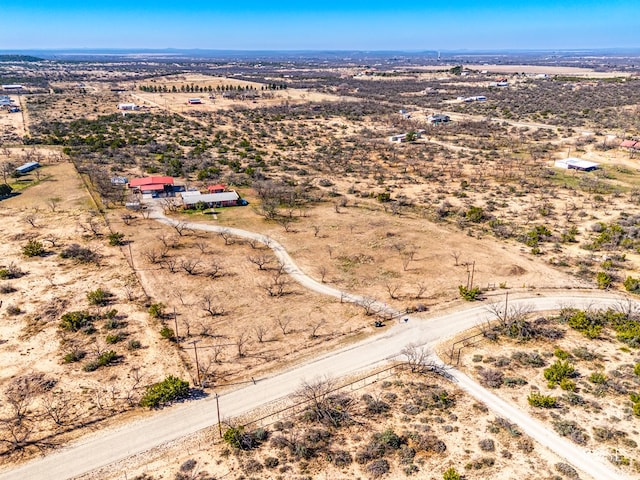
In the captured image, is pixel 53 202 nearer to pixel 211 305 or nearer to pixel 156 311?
pixel 156 311

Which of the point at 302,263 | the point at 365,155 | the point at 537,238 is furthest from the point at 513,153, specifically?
the point at 302,263

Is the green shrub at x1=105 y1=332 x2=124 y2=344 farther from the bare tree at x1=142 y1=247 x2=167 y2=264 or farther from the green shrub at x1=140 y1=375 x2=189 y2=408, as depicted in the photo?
the bare tree at x1=142 y1=247 x2=167 y2=264

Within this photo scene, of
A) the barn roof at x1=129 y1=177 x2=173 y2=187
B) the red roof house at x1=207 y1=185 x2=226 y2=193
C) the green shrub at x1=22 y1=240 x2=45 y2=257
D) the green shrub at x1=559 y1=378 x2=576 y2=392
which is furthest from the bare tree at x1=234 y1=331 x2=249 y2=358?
the barn roof at x1=129 y1=177 x2=173 y2=187

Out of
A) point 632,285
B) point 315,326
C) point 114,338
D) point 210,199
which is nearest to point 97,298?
point 114,338

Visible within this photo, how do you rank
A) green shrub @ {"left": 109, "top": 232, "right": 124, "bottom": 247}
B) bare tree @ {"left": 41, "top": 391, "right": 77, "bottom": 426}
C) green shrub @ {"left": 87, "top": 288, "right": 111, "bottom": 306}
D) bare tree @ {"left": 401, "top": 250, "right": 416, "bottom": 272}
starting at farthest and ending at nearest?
1. green shrub @ {"left": 109, "top": 232, "right": 124, "bottom": 247}
2. bare tree @ {"left": 401, "top": 250, "right": 416, "bottom": 272}
3. green shrub @ {"left": 87, "top": 288, "right": 111, "bottom": 306}
4. bare tree @ {"left": 41, "top": 391, "right": 77, "bottom": 426}

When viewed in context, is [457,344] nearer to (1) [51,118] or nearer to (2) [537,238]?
(2) [537,238]

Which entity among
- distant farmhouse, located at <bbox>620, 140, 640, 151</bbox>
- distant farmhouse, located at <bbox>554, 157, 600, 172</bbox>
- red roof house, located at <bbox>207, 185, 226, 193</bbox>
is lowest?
red roof house, located at <bbox>207, 185, 226, 193</bbox>

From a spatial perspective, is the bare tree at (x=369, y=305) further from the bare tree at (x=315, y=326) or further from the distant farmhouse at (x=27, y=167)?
the distant farmhouse at (x=27, y=167)
